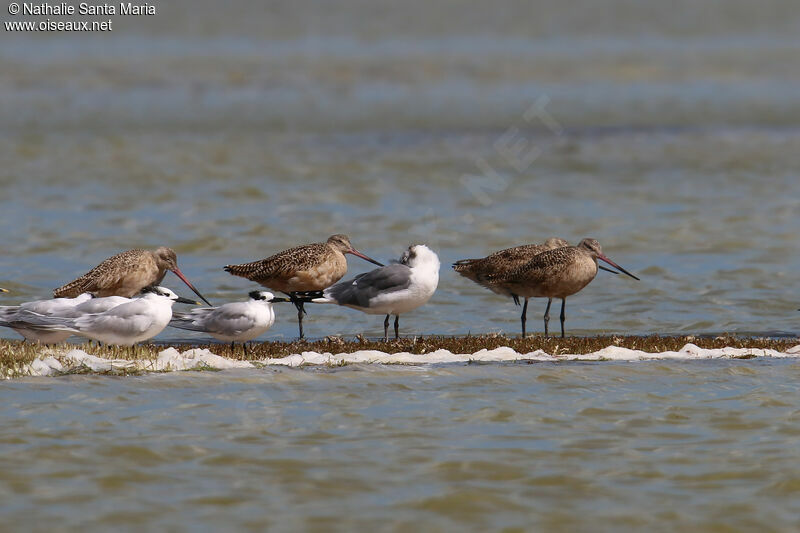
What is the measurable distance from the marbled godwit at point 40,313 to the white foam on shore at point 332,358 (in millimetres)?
553

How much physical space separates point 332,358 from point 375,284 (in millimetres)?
1743

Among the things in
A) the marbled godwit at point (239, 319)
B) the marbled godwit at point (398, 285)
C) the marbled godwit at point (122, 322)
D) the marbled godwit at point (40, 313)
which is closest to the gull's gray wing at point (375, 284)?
the marbled godwit at point (398, 285)

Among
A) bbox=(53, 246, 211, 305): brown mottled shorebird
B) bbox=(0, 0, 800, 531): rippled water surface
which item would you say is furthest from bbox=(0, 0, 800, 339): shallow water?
bbox=(53, 246, 211, 305): brown mottled shorebird

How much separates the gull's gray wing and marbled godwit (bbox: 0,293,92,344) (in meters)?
3.06

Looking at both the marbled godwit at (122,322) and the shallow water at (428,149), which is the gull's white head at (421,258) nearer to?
the shallow water at (428,149)

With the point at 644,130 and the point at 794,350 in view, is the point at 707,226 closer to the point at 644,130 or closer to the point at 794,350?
the point at 794,350

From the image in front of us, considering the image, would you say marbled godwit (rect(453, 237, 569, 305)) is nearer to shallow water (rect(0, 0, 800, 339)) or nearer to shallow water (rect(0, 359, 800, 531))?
shallow water (rect(0, 0, 800, 339))

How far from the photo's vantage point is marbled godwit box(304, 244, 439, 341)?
15703mm

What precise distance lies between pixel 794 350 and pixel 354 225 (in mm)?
13326

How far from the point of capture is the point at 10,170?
112 feet

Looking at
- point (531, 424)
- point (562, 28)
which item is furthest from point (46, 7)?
point (531, 424)

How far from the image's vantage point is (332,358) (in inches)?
564

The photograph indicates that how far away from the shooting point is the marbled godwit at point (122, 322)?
45.9 ft

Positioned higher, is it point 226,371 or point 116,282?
point 116,282
